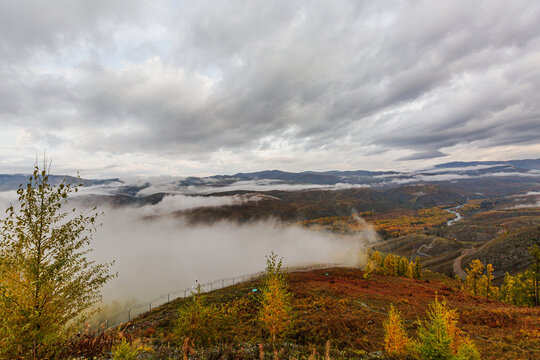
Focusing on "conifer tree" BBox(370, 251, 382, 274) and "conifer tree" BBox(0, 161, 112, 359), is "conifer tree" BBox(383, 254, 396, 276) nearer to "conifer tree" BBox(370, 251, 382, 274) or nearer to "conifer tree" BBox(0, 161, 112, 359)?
"conifer tree" BBox(370, 251, 382, 274)

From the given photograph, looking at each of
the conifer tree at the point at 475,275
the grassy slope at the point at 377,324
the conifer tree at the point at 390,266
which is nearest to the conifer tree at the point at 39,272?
the grassy slope at the point at 377,324

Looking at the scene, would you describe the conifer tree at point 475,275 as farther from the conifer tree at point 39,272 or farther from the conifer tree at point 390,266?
the conifer tree at point 39,272

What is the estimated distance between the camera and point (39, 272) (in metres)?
11.4

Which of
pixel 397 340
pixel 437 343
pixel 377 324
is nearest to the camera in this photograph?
pixel 437 343

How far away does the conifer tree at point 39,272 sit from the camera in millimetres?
9979

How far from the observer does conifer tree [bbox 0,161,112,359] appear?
9.98 m

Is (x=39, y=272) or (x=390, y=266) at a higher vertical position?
(x=39, y=272)

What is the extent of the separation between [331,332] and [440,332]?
16732 mm

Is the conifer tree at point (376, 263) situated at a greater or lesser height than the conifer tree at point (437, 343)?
lesser

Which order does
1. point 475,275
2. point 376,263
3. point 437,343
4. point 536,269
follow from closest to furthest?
1. point 437,343
2. point 536,269
3. point 475,275
4. point 376,263

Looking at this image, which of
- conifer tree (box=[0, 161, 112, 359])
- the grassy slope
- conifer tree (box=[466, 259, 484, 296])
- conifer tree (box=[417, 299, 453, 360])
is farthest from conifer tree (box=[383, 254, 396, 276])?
conifer tree (box=[0, 161, 112, 359])

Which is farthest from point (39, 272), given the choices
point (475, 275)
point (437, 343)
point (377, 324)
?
point (475, 275)

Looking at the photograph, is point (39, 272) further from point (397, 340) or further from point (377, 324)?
point (377, 324)

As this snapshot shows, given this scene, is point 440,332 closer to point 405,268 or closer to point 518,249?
point 405,268
